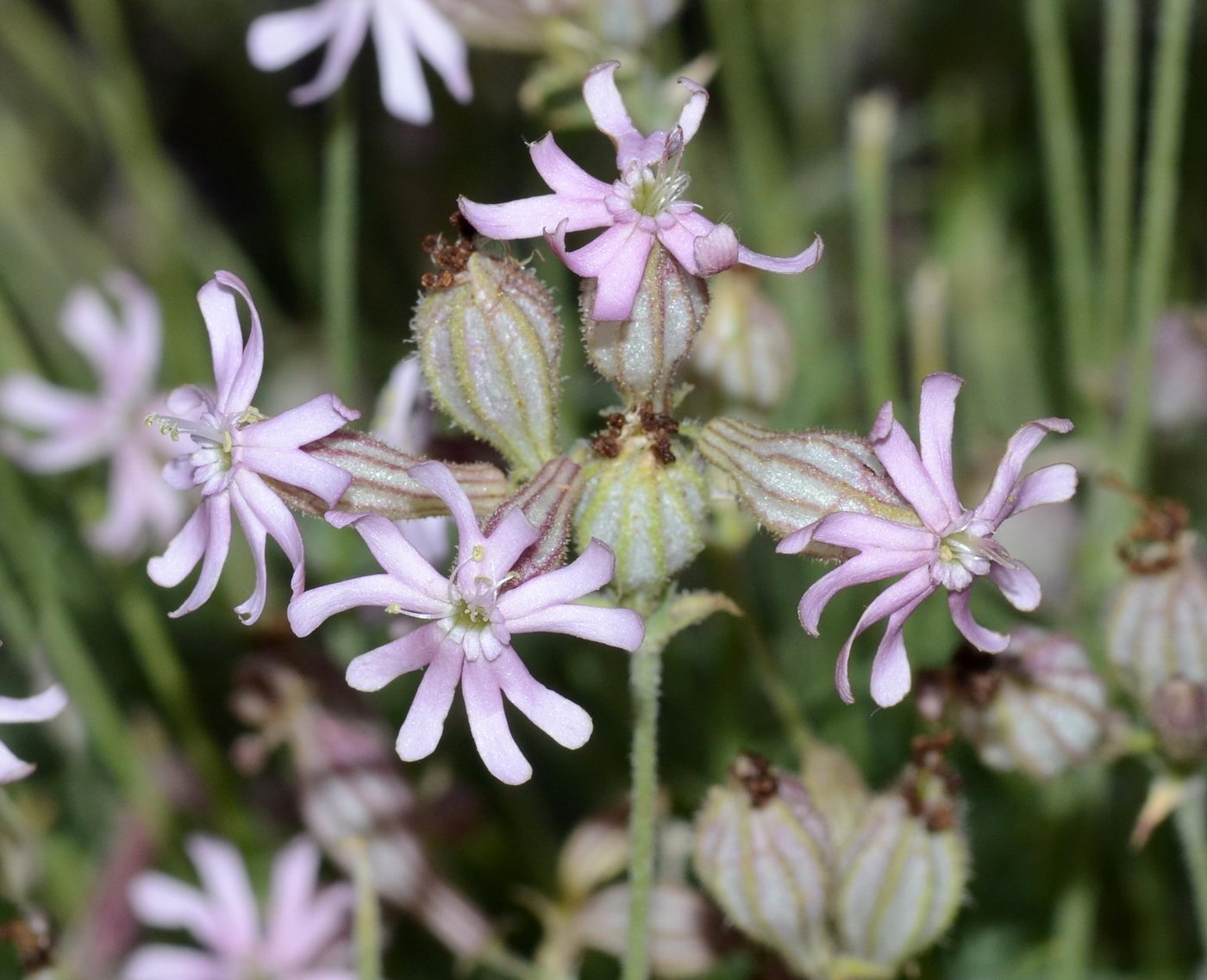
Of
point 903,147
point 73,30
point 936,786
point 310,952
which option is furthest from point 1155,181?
point 73,30

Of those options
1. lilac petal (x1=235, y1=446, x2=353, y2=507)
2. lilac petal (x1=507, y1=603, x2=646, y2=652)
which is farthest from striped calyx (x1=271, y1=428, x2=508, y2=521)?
lilac petal (x1=507, y1=603, x2=646, y2=652)

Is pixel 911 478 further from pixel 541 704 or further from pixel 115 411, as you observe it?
pixel 115 411

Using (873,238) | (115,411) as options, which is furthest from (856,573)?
(115,411)

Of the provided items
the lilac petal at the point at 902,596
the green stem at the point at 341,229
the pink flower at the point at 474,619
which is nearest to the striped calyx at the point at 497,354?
the pink flower at the point at 474,619

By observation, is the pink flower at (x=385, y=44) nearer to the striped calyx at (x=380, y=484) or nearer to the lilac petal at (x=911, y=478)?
the striped calyx at (x=380, y=484)

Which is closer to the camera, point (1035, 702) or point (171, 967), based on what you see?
point (1035, 702)

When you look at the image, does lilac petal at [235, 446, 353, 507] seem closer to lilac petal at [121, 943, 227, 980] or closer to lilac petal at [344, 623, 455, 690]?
lilac petal at [344, 623, 455, 690]

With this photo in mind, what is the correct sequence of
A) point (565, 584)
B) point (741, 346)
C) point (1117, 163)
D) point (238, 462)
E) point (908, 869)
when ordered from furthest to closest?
1. point (1117, 163)
2. point (741, 346)
3. point (908, 869)
4. point (238, 462)
5. point (565, 584)
